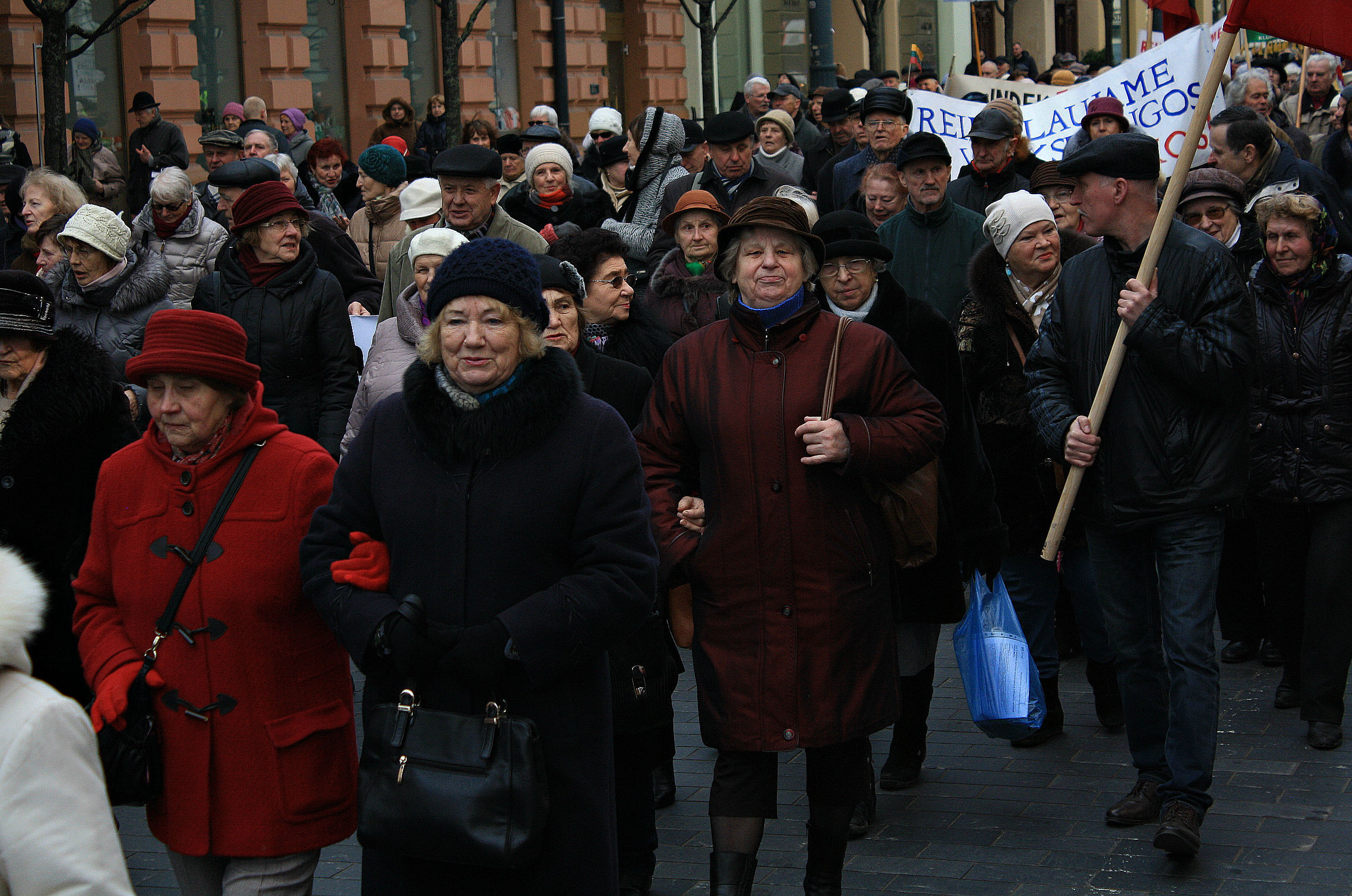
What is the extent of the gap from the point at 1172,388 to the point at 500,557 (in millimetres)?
2396

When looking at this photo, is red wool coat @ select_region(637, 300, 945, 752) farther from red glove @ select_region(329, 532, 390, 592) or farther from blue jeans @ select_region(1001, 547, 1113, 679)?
blue jeans @ select_region(1001, 547, 1113, 679)

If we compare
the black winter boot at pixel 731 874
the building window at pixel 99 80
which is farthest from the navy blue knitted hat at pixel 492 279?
the building window at pixel 99 80

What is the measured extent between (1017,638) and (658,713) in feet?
4.20

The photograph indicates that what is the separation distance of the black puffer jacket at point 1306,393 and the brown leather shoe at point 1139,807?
1468mm

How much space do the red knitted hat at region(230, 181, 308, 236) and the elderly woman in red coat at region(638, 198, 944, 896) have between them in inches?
116

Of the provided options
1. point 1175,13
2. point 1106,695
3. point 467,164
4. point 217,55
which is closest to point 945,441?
point 1106,695

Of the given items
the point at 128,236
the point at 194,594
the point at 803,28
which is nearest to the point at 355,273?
the point at 128,236

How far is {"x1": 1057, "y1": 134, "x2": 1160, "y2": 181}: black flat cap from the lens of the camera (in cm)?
497

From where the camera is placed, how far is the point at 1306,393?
6031mm

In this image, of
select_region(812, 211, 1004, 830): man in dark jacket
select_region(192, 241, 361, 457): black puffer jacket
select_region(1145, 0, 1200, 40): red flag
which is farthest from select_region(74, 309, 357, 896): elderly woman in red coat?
select_region(1145, 0, 1200, 40): red flag

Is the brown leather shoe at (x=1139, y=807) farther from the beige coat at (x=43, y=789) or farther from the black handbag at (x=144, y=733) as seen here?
the beige coat at (x=43, y=789)

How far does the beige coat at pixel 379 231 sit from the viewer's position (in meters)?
9.28

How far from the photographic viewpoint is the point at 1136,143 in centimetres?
500

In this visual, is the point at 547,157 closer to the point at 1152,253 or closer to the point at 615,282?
the point at 615,282
